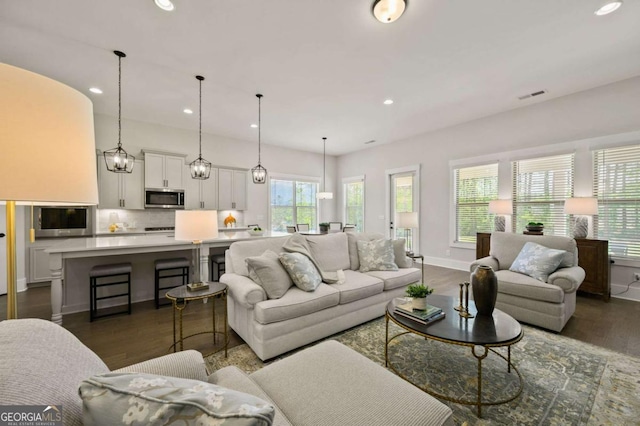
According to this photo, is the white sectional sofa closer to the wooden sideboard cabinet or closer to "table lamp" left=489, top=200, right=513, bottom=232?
"table lamp" left=489, top=200, right=513, bottom=232

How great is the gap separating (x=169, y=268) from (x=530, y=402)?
155 inches

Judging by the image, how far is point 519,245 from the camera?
3490 millimetres

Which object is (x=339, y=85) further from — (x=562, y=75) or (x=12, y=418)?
(x=12, y=418)

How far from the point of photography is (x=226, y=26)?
2.64 m

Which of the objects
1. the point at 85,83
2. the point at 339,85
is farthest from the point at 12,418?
the point at 85,83

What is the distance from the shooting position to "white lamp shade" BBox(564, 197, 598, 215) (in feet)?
12.1

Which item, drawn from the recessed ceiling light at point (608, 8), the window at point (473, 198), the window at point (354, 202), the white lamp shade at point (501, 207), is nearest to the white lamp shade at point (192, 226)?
the recessed ceiling light at point (608, 8)

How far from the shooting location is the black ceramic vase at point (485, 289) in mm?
1988

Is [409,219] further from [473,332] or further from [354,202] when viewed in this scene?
[354,202]

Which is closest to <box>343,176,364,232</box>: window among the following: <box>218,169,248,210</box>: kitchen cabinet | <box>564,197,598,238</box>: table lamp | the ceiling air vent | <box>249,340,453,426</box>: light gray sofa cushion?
<box>218,169,248,210</box>: kitchen cabinet

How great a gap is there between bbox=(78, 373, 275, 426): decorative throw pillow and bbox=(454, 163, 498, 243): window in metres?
5.83

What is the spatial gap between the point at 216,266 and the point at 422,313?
10.6ft
